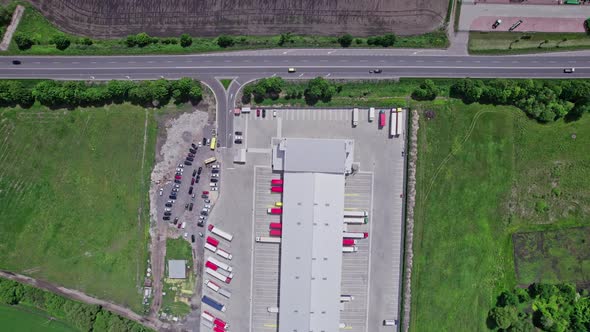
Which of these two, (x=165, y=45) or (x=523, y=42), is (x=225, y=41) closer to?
(x=165, y=45)

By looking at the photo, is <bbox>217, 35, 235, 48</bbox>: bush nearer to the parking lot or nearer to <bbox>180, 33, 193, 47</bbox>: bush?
<bbox>180, 33, 193, 47</bbox>: bush

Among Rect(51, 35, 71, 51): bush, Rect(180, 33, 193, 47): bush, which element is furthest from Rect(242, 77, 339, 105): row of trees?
Rect(51, 35, 71, 51): bush

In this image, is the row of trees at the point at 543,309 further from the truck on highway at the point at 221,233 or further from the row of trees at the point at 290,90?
the truck on highway at the point at 221,233

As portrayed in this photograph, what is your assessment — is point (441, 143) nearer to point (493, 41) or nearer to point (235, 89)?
point (493, 41)

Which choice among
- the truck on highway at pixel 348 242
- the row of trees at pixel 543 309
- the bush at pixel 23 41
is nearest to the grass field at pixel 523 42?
the truck on highway at pixel 348 242

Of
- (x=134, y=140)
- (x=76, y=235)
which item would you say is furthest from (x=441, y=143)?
(x=76, y=235)
